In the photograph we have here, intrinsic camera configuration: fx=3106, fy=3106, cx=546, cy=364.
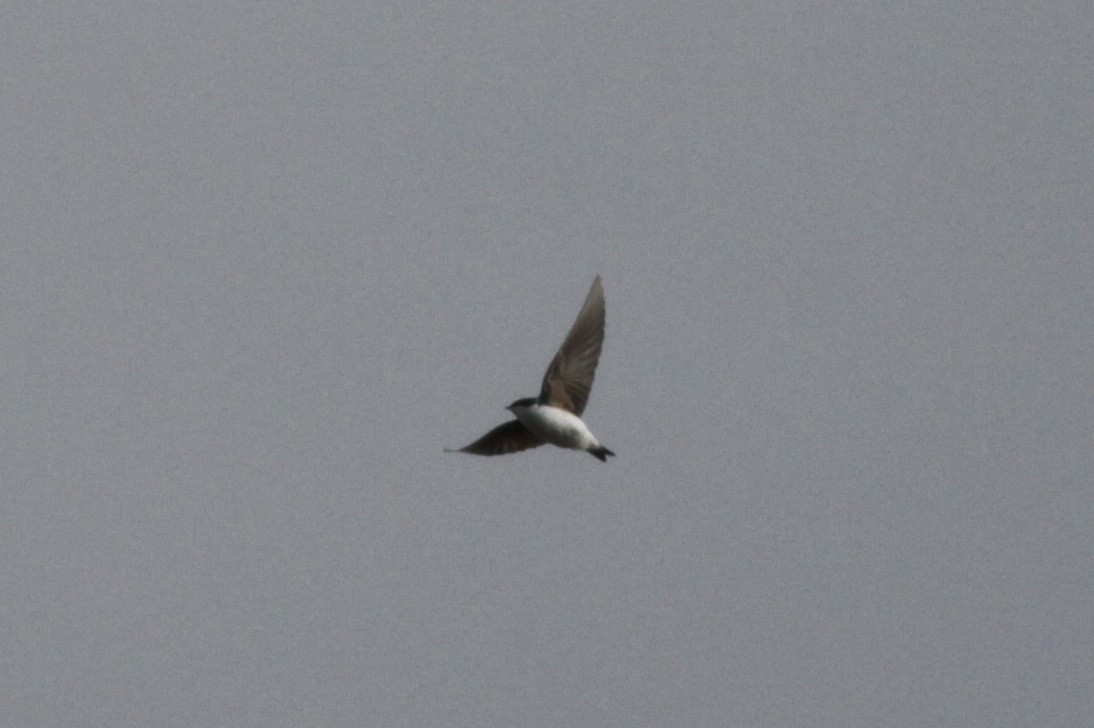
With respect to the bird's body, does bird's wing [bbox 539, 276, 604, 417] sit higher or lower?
higher

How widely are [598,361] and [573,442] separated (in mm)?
1886

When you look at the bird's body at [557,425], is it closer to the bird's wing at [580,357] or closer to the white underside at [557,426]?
the white underside at [557,426]

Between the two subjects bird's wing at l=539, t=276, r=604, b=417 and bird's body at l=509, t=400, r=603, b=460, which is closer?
bird's body at l=509, t=400, r=603, b=460

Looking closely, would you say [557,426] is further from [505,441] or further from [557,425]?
[505,441]

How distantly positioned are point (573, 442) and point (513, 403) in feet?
3.92

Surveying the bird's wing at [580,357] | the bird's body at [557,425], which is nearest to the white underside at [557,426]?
the bird's body at [557,425]

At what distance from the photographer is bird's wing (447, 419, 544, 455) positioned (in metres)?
49.5

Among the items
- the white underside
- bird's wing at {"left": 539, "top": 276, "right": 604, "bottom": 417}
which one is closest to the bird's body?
the white underside

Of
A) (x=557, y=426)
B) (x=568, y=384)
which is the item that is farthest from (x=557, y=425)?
(x=568, y=384)

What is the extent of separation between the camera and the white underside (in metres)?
48.0

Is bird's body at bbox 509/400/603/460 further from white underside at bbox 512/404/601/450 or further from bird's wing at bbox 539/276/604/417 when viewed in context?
bird's wing at bbox 539/276/604/417

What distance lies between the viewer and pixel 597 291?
163 feet

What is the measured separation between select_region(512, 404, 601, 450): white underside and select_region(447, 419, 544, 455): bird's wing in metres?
1.01

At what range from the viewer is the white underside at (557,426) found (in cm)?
4803
